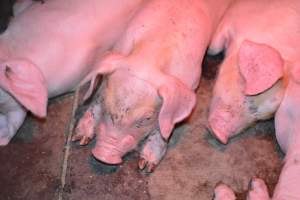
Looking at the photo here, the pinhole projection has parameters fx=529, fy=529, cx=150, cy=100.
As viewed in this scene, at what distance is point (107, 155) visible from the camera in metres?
1.69

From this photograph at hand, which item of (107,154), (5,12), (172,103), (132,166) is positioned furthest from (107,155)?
(5,12)

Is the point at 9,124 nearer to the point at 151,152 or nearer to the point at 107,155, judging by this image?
the point at 107,155

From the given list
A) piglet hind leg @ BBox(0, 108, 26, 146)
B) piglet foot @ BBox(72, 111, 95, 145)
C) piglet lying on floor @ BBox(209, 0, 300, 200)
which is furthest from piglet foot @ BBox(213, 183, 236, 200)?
piglet hind leg @ BBox(0, 108, 26, 146)

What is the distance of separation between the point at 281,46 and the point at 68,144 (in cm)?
81

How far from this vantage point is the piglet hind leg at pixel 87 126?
70.9 inches

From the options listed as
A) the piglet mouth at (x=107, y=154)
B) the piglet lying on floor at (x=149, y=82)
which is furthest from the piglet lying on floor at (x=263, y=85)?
the piglet mouth at (x=107, y=154)

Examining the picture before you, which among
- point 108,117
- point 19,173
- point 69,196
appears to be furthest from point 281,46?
point 19,173

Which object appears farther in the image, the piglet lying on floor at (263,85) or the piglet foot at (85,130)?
the piglet foot at (85,130)

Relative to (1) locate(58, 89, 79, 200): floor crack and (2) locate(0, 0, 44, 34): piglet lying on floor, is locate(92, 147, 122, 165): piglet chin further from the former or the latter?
(2) locate(0, 0, 44, 34): piglet lying on floor

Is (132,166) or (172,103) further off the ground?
(172,103)

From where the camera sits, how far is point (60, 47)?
5.99 ft

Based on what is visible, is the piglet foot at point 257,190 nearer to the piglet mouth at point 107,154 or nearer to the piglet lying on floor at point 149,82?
the piglet lying on floor at point 149,82

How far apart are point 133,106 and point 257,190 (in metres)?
0.49

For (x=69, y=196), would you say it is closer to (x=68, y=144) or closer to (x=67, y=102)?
(x=68, y=144)
